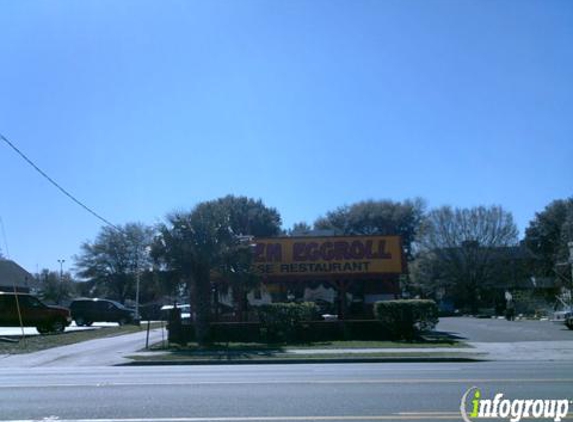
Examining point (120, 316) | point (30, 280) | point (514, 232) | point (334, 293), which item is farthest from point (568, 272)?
point (30, 280)

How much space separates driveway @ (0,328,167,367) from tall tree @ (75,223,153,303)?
48.9 metres

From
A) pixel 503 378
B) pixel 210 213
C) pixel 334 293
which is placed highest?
pixel 210 213

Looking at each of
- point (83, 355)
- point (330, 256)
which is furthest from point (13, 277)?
point (83, 355)

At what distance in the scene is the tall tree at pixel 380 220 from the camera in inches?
3285

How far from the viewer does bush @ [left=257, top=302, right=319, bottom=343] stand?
28.4 meters

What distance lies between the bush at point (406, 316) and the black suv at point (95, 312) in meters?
22.7

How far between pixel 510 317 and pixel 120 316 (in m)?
30.8

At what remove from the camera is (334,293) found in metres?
41.2

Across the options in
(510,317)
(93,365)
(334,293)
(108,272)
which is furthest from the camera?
(108,272)

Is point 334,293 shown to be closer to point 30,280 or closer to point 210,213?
point 210,213

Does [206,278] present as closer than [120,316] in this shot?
Yes

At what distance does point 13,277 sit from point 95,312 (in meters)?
29.6

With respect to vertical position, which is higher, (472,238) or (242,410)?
(472,238)

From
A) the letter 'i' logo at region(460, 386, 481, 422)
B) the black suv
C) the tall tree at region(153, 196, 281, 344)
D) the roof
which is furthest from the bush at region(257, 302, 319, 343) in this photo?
the roof
